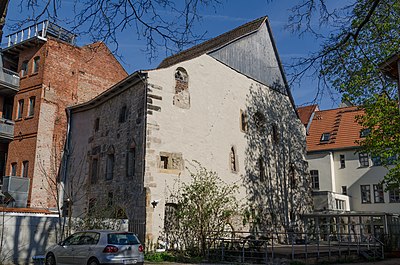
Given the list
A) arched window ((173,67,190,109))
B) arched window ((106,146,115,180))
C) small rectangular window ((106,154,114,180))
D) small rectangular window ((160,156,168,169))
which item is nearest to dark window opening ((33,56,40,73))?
arched window ((106,146,115,180))

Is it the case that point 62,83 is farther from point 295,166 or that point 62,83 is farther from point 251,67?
point 295,166

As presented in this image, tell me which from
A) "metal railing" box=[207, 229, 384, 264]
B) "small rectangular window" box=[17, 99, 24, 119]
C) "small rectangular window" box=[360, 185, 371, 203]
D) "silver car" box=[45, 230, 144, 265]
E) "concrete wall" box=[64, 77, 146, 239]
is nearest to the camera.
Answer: "silver car" box=[45, 230, 144, 265]

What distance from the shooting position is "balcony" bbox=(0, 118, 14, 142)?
27.2 m

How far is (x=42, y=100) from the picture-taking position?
26828mm

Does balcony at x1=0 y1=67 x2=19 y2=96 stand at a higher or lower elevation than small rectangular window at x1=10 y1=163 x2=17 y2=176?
higher

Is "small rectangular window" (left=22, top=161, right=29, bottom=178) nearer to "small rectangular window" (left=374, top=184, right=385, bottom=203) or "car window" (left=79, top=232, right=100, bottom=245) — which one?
"car window" (left=79, top=232, right=100, bottom=245)

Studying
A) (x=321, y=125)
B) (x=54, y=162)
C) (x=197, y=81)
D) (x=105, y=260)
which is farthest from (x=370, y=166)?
(x=105, y=260)

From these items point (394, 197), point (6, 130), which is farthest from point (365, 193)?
point (6, 130)

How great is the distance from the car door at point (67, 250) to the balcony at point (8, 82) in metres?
16.6

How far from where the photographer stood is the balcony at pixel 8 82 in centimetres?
2751

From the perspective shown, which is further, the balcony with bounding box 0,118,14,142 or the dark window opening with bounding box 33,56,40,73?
the dark window opening with bounding box 33,56,40,73

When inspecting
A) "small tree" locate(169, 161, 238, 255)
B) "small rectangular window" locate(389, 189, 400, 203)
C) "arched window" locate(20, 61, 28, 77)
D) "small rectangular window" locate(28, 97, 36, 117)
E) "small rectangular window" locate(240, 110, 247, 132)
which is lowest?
"small tree" locate(169, 161, 238, 255)

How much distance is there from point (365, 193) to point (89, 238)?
95.7ft

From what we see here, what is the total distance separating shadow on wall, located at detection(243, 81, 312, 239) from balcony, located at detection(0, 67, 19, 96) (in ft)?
51.0
